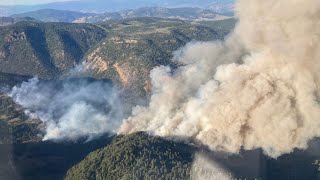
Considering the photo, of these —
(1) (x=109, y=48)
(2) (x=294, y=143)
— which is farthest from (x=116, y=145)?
(1) (x=109, y=48)

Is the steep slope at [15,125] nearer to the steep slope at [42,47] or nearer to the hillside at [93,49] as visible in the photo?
the hillside at [93,49]

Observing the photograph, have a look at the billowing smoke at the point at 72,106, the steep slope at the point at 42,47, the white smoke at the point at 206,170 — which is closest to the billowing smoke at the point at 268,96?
the white smoke at the point at 206,170

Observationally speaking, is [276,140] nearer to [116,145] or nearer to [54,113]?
[116,145]

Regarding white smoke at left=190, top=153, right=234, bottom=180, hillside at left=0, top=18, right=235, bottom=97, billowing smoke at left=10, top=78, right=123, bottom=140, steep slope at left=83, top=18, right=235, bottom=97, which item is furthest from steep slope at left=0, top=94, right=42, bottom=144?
white smoke at left=190, top=153, right=234, bottom=180

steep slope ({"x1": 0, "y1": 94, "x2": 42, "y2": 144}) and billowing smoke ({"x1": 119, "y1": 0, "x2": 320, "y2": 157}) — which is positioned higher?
billowing smoke ({"x1": 119, "y1": 0, "x2": 320, "y2": 157})

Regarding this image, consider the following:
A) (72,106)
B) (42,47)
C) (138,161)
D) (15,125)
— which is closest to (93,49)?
(42,47)

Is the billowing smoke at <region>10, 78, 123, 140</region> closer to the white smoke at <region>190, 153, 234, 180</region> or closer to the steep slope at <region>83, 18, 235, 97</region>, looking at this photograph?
the steep slope at <region>83, 18, 235, 97</region>
